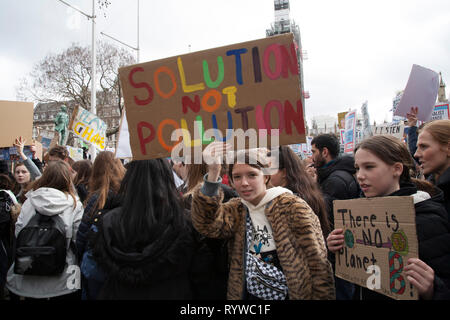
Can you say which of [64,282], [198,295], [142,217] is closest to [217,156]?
[142,217]

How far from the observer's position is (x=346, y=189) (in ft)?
10.1

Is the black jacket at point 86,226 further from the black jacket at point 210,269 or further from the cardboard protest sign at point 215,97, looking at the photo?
the black jacket at point 210,269

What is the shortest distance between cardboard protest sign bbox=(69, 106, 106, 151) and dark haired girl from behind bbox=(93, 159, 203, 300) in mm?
4450

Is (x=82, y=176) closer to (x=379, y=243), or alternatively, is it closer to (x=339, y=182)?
(x=339, y=182)

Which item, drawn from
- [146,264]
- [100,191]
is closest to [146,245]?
[146,264]

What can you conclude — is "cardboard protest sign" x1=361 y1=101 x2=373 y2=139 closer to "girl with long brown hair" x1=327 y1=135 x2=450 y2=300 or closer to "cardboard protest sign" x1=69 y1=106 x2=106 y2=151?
"girl with long brown hair" x1=327 y1=135 x2=450 y2=300

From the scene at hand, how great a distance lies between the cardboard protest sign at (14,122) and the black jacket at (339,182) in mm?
4094

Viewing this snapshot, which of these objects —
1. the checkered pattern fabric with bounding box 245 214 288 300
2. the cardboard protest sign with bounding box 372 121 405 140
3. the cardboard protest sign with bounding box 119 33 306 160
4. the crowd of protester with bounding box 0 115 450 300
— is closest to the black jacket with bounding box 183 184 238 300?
the crowd of protester with bounding box 0 115 450 300

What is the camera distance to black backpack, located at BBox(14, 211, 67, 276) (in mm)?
2428

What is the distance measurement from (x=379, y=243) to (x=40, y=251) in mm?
2428

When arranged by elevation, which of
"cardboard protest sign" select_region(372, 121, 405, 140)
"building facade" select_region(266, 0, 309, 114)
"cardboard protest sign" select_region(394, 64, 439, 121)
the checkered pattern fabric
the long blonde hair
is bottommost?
the checkered pattern fabric

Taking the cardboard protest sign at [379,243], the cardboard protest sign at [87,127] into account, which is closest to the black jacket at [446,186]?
the cardboard protest sign at [379,243]

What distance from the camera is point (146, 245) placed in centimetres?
173
